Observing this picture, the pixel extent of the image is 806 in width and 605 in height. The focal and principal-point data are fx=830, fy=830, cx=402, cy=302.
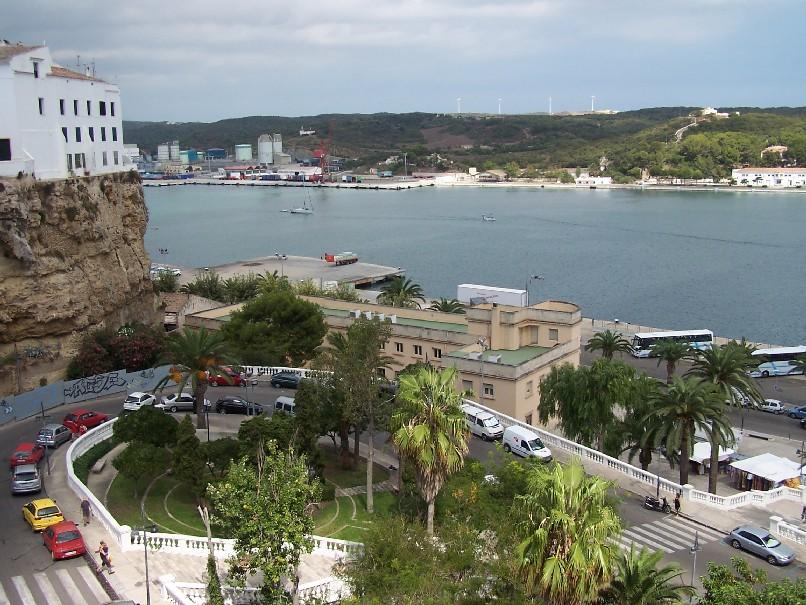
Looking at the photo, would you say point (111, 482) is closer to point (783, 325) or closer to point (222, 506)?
point (222, 506)

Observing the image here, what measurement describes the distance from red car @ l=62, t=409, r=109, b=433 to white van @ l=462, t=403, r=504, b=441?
47.2 ft

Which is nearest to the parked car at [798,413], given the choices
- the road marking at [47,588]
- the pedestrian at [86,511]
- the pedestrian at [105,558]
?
the pedestrian at [86,511]

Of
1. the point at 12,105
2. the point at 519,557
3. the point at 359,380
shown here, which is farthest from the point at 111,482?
the point at 12,105

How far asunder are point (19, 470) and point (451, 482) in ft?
44.3

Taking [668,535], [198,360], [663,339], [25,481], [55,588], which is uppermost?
[198,360]

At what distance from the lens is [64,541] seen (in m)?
20.4

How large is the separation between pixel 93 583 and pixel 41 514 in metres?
4.25

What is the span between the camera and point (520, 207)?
187 m

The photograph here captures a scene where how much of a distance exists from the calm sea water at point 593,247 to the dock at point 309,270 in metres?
5.93

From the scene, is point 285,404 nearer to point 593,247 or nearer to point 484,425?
point 484,425

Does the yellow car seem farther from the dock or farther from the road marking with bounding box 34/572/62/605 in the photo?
the dock

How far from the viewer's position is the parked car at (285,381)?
125ft

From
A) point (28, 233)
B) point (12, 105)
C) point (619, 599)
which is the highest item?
point (12, 105)

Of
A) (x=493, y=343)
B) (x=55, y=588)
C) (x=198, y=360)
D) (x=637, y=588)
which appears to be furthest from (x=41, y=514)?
(x=493, y=343)
